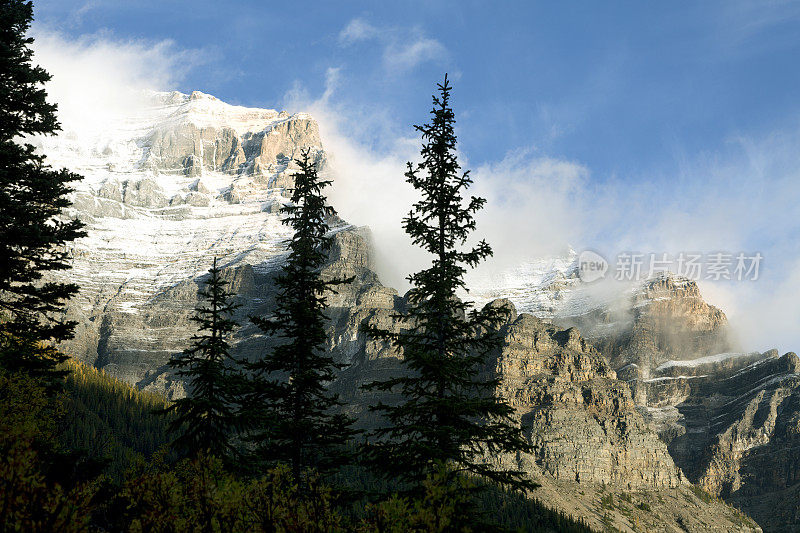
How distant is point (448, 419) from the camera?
21750mm

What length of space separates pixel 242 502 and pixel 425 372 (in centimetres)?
1042

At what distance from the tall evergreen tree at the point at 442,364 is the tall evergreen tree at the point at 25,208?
16.7m

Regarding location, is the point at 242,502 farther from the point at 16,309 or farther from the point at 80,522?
the point at 16,309

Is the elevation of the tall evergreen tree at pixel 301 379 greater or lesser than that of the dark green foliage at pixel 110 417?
greater

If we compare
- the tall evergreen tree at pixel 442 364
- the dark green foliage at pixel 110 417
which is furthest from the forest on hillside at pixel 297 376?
the dark green foliage at pixel 110 417

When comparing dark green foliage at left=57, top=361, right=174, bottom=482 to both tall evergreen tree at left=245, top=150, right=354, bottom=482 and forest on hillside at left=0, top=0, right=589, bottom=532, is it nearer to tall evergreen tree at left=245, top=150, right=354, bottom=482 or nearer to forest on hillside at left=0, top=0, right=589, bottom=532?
forest on hillside at left=0, top=0, right=589, bottom=532

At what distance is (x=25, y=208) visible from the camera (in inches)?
1053

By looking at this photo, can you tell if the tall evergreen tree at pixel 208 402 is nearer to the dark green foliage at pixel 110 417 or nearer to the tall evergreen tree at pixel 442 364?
the tall evergreen tree at pixel 442 364

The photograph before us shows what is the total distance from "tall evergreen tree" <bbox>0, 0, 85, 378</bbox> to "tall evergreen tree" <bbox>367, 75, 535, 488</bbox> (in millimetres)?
16666

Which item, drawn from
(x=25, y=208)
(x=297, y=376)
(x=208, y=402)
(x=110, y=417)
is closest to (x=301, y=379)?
(x=297, y=376)

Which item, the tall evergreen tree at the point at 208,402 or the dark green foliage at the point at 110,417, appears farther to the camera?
the dark green foliage at the point at 110,417

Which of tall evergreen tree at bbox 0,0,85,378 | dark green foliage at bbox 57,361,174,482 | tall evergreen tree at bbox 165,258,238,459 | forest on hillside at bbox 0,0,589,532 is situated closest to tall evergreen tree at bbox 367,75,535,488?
forest on hillside at bbox 0,0,589,532

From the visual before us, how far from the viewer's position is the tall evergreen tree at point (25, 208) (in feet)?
87.2

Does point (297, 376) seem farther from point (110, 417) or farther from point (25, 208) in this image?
point (110, 417)
